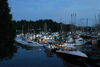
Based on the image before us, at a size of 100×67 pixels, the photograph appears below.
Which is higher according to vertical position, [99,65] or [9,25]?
[9,25]

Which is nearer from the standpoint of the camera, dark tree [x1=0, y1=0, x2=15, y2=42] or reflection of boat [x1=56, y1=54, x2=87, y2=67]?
dark tree [x1=0, y1=0, x2=15, y2=42]

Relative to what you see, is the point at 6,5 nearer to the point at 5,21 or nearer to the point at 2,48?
the point at 5,21

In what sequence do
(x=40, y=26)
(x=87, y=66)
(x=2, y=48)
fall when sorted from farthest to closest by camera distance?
(x=40, y=26) → (x=87, y=66) → (x=2, y=48)

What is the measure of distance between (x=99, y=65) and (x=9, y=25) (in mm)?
18989

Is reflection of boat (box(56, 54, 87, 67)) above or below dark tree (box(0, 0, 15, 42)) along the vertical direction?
below

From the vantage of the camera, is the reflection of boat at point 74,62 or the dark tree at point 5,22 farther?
the reflection of boat at point 74,62

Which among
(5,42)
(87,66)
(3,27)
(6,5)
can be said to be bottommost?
(87,66)

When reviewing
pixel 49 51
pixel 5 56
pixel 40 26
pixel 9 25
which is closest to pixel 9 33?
pixel 9 25

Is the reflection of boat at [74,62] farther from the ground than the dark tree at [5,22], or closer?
closer

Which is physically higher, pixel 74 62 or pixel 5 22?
pixel 5 22

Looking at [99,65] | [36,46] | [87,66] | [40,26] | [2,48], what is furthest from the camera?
[40,26]

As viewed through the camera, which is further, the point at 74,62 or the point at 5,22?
the point at 74,62

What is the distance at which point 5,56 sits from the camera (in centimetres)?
664

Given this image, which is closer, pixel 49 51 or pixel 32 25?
pixel 49 51
